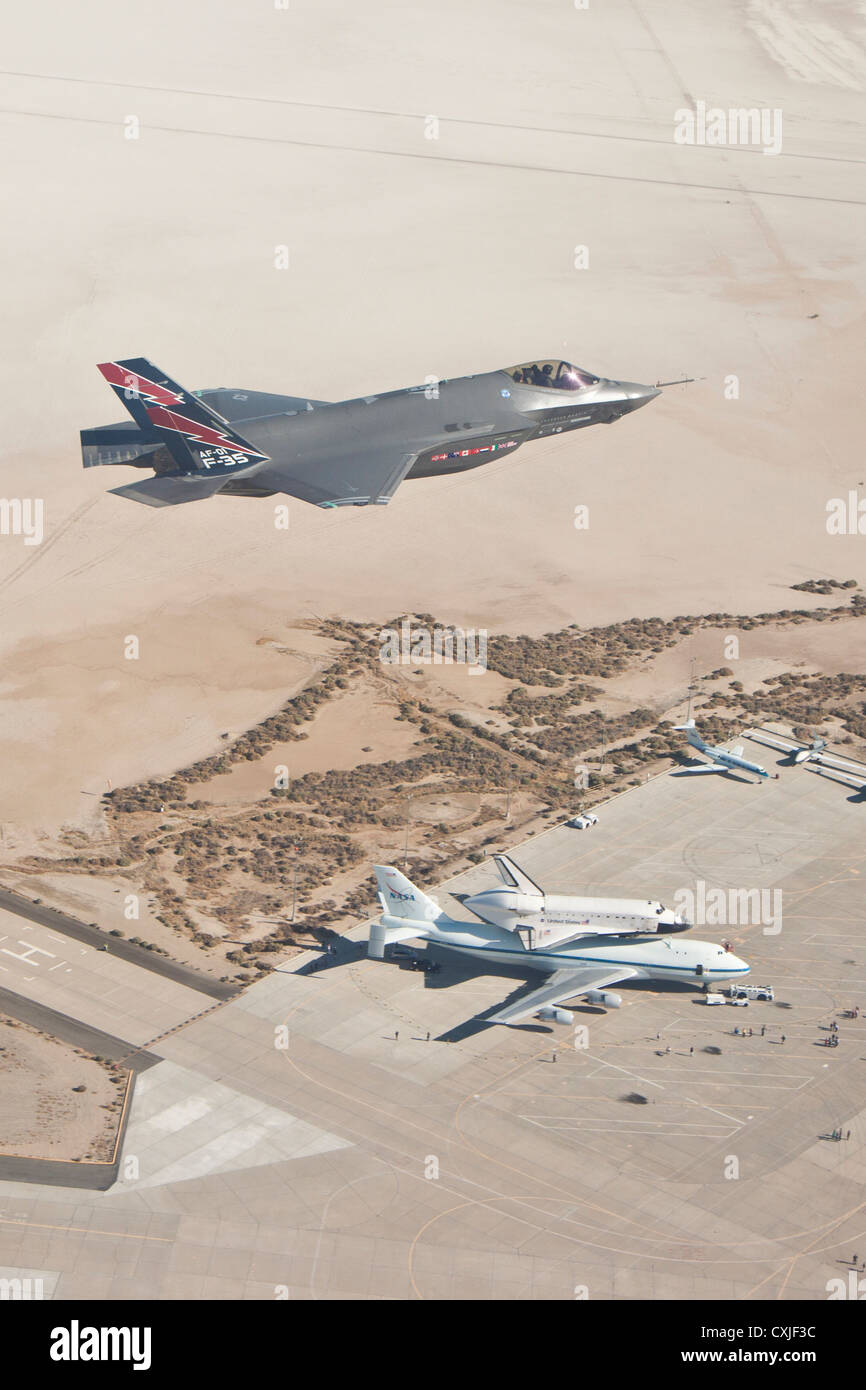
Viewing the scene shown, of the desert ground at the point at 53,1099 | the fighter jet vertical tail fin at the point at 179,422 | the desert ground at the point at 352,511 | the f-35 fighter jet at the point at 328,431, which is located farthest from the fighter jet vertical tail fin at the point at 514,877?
the fighter jet vertical tail fin at the point at 179,422

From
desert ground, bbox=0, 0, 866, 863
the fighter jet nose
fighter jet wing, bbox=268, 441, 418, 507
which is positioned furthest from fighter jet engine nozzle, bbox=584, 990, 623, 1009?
the fighter jet nose

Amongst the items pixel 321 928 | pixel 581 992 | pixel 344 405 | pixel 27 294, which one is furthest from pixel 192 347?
pixel 581 992

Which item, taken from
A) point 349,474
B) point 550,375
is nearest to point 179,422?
point 349,474

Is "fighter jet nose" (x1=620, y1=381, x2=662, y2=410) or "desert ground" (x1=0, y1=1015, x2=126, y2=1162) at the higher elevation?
"fighter jet nose" (x1=620, y1=381, x2=662, y2=410)

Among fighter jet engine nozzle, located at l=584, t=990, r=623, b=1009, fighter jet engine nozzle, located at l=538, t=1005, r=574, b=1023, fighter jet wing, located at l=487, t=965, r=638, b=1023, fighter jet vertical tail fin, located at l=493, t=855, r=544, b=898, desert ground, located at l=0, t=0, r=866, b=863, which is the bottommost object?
fighter jet engine nozzle, located at l=538, t=1005, r=574, b=1023

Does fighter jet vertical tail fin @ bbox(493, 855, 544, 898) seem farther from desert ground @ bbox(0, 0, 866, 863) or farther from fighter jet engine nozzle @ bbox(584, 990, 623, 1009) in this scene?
desert ground @ bbox(0, 0, 866, 863)
